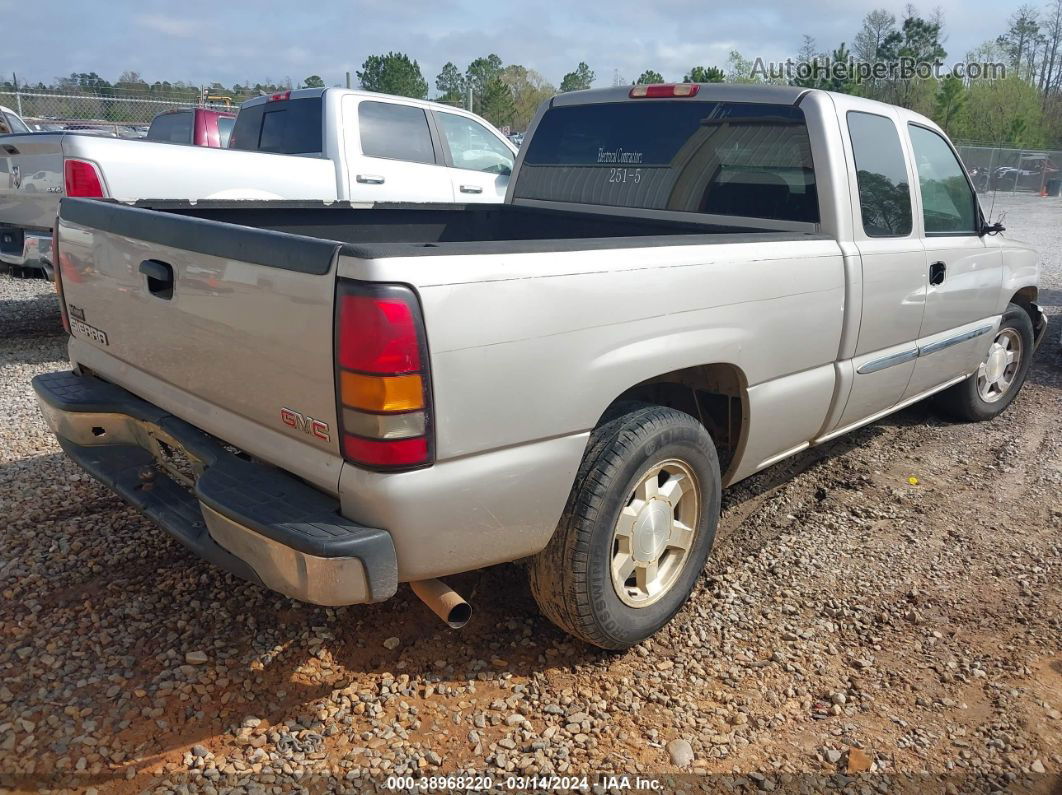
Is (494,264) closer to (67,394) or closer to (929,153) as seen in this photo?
(67,394)

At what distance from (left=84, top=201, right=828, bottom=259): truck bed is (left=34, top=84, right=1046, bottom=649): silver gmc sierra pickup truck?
17mm

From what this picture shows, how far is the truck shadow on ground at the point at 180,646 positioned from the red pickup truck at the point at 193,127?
8084mm

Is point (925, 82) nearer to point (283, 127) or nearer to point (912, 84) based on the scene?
point (912, 84)

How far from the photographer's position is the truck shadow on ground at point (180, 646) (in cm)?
245

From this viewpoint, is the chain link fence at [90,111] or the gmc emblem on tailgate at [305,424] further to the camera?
the chain link fence at [90,111]

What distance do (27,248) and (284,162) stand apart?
2.10m

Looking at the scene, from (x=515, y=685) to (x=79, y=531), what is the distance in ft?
6.84

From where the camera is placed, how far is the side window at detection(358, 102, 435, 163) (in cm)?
746

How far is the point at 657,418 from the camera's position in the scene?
268cm

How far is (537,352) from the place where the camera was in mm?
2246

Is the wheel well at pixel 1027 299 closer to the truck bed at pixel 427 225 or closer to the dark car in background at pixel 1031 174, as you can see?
the truck bed at pixel 427 225

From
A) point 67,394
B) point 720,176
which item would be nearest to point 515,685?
point 67,394

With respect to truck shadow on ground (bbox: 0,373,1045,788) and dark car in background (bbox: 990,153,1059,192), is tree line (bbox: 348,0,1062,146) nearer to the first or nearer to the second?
dark car in background (bbox: 990,153,1059,192)

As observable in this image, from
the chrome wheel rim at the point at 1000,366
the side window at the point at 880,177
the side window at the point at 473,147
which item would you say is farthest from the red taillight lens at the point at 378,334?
the side window at the point at 473,147
